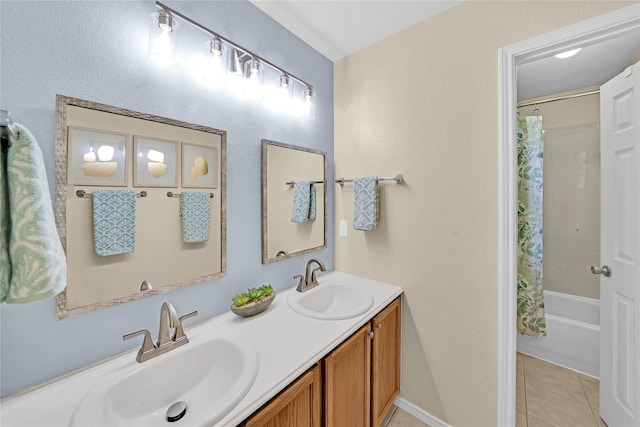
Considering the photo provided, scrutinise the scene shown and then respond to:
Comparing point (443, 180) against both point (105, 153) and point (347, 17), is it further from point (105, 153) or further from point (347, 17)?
point (105, 153)

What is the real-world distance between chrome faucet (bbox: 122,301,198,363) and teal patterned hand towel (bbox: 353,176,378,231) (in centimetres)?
113

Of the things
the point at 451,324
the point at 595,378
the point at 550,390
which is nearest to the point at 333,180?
the point at 451,324

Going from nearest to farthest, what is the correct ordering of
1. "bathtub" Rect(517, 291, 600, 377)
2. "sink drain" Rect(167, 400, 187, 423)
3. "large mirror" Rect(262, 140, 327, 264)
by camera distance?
"sink drain" Rect(167, 400, 187, 423) → "large mirror" Rect(262, 140, 327, 264) → "bathtub" Rect(517, 291, 600, 377)

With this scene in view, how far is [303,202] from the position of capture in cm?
166

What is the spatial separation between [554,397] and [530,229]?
1215 mm

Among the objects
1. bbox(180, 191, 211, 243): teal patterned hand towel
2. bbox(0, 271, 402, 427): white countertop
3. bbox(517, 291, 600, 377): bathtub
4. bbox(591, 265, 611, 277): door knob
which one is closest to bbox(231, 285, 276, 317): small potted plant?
bbox(0, 271, 402, 427): white countertop

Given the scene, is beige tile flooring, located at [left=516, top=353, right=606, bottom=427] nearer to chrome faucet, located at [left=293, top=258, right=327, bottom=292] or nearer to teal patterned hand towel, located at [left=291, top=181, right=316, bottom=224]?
chrome faucet, located at [left=293, top=258, right=327, bottom=292]

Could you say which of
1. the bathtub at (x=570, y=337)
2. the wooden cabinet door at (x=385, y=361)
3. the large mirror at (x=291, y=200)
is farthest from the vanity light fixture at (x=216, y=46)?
the bathtub at (x=570, y=337)

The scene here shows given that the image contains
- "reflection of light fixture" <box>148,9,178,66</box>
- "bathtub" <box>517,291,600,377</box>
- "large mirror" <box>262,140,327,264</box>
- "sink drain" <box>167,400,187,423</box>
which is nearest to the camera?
"sink drain" <box>167,400,187,423</box>

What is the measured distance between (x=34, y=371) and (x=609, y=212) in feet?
8.75

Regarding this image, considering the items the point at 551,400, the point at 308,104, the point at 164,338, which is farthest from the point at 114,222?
the point at 551,400

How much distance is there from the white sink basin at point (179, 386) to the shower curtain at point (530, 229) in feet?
7.60

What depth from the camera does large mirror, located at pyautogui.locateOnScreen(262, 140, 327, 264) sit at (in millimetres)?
1439

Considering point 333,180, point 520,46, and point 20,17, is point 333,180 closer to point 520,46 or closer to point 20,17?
point 520,46
